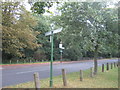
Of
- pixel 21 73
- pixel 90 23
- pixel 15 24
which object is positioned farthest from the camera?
pixel 15 24

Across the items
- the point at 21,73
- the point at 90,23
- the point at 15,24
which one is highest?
the point at 15,24

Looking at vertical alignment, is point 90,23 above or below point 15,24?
below

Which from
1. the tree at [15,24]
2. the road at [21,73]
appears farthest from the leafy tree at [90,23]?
the tree at [15,24]

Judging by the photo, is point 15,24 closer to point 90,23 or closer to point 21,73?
point 21,73

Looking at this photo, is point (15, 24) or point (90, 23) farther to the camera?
point (15, 24)

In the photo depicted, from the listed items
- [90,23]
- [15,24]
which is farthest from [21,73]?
[15,24]

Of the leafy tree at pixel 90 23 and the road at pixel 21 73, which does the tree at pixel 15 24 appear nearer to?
the road at pixel 21 73

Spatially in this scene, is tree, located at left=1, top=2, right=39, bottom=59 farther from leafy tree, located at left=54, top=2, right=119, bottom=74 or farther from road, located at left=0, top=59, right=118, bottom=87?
leafy tree, located at left=54, top=2, right=119, bottom=74

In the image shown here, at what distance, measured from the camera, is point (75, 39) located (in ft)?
38.0

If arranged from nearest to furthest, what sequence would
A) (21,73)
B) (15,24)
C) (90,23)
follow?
(90,23)
(21,73)
(15,24)

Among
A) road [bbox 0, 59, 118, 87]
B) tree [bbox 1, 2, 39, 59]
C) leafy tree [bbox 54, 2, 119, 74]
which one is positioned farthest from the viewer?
tree [bbox 1, 2, 39, 59]

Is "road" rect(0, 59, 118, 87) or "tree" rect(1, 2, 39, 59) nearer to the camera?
"road" rect(0, 59, 118, 87)

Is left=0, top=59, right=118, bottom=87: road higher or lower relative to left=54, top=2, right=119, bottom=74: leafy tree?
lower

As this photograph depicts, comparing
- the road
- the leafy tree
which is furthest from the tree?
the leafy tree
